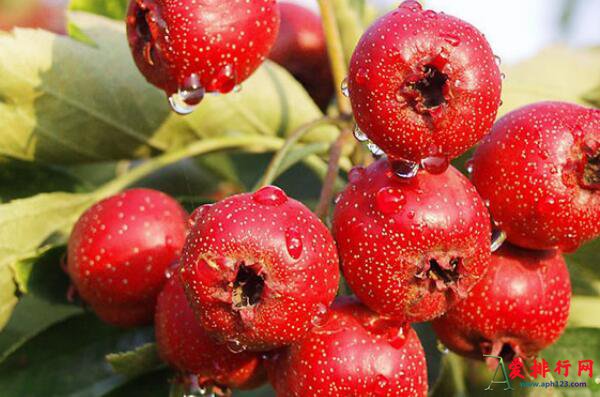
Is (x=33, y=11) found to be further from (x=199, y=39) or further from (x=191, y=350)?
(x=191, y=350)

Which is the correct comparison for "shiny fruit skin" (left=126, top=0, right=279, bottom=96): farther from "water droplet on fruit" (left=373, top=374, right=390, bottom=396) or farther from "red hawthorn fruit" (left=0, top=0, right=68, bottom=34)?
"red hawthorn fruit" (left=0, top=0, right=68, bottom=34)

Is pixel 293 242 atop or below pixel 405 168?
below

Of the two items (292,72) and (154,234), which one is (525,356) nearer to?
(154,234)

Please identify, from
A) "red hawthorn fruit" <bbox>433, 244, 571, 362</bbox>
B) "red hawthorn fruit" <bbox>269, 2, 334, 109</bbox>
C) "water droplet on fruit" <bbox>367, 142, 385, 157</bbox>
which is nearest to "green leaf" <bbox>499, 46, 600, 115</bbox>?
"red hawthorn fruit" <bbox>269, 2, 334, 109</bbox>

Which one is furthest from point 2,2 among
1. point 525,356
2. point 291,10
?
point 525,356

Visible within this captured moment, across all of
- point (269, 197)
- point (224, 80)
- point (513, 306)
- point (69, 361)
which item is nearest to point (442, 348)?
point (513, 306)
